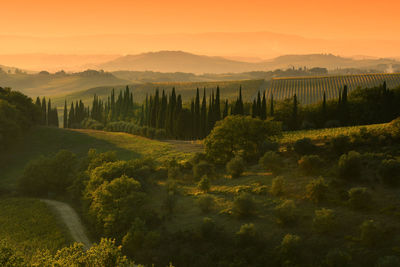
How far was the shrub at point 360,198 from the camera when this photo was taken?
135 ft

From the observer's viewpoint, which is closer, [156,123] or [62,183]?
[62,183]

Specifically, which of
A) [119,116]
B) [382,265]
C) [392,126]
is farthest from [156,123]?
[382,265]

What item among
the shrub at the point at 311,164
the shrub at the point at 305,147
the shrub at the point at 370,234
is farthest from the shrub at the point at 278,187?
the shrub at the point at 370,234

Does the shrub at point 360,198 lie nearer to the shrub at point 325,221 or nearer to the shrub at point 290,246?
the shrub at point 325,221

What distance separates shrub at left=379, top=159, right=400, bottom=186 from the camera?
43812 millimetres

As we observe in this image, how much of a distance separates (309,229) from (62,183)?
50681 millimetres

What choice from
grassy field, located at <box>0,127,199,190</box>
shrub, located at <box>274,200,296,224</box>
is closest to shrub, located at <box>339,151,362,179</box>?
shrub, located at <box>274,200,296,224</box>

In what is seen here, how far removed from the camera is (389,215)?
3906 centimetres

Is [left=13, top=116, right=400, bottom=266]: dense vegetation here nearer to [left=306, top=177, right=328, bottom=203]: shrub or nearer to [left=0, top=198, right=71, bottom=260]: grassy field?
[left=306, top=177, right=328, bottom=203]: shrub

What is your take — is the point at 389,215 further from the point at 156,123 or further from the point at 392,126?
the point at 156,123

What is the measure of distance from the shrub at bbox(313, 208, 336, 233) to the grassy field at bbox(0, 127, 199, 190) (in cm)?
3984

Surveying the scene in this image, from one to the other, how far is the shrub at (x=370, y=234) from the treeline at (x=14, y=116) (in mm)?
84852

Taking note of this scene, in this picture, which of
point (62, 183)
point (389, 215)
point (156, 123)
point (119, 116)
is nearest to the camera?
point (389, 215)

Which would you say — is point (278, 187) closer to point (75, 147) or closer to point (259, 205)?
point (259, 205)
